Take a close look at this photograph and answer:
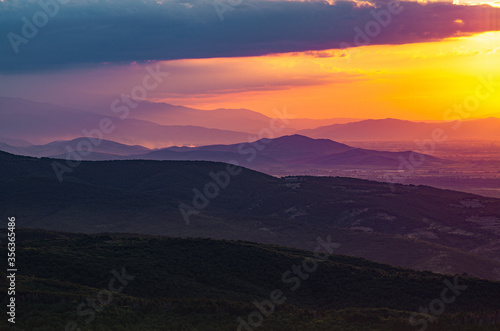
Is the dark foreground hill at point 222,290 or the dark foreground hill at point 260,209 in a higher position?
the dark foreground hill at point 260,209

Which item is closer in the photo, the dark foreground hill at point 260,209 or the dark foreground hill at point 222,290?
the dark foreground hill at point 222,290

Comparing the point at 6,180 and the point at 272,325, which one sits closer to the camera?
the point at 272,325

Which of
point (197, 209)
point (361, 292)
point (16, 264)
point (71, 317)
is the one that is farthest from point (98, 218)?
point (71, 317)

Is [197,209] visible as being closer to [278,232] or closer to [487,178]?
[278,232]

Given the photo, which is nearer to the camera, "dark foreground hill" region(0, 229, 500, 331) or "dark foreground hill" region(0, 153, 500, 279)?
"dark foreground hill" region(0, 229, 500, 331)
